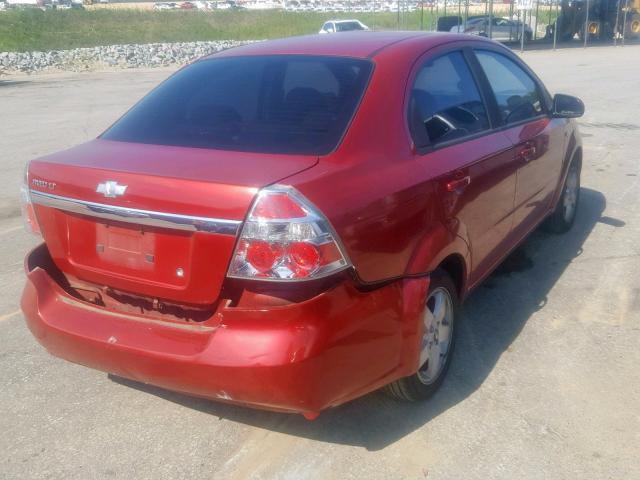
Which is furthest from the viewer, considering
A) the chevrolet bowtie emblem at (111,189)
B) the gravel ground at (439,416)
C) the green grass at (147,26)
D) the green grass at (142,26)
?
the green grass at (142,26)

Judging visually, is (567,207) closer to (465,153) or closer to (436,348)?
(465,153)

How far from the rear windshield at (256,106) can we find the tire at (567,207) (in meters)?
3.01

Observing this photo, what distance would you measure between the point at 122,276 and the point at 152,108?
1105mm

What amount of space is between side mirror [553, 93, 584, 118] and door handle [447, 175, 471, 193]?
198 cm

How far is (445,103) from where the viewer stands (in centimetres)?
387

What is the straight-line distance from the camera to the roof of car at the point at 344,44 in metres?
3.74

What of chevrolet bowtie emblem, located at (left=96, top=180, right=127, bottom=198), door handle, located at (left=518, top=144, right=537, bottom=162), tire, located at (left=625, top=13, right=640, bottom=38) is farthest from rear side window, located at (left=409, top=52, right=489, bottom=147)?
tire, located at (left=625, top=13, right=640, bottom=38)

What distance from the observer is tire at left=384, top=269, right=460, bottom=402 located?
3.45 metres

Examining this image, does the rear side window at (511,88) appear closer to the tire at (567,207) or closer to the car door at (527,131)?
the car door at (527,131)

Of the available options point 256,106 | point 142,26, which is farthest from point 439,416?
point 142,26

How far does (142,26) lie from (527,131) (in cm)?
4948

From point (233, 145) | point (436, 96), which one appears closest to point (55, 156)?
point (233, 145)

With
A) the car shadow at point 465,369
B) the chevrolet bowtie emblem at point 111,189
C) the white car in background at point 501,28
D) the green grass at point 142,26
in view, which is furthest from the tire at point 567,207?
the green grass at point 142,26

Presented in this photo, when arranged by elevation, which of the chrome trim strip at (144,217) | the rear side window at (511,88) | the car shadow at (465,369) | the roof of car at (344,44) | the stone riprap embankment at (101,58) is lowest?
the stone riprap embankment at (101,58)
